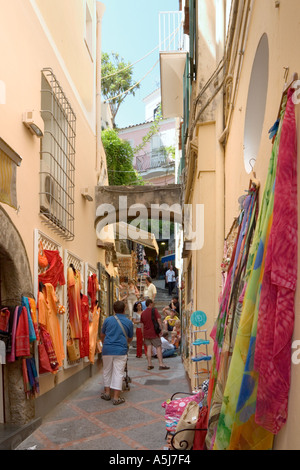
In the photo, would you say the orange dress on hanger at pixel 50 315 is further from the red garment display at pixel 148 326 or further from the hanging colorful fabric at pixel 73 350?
the red garment display at pixel 148 326

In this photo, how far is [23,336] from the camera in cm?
580

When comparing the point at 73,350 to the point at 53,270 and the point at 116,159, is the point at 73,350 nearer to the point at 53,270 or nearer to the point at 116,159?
the point at 53,270

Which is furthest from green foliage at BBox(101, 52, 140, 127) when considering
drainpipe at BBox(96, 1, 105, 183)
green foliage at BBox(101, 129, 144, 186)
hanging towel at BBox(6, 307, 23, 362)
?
hanging towel at BBox(6, 307, 23, 362)

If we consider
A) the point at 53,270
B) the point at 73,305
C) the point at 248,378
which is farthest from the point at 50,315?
the point at 248,378

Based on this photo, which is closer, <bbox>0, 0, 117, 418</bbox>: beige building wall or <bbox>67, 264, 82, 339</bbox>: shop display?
<bbox>0, 0, 117, 418</bbox>: beige building wall

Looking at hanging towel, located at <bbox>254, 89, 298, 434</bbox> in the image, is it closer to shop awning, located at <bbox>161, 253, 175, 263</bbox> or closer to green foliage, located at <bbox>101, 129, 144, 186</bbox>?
green foliage, located at <bbox>101, 129, 144, 186</bbox>

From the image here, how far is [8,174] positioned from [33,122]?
43.6 inches

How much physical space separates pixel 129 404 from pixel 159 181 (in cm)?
2755

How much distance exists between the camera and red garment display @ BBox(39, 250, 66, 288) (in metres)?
7.11

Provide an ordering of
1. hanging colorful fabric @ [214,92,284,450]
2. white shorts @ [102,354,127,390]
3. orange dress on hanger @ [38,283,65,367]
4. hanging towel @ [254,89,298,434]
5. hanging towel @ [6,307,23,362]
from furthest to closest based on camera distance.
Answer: white shorts @ [102,354,127,390] → orange dress on hanger @ [38,283,65,367] → hanging towel @ [6,307,23,362] → hanging colorful fabric @ [214,92,284,450] → hanging towel @ [254,89,298,434]

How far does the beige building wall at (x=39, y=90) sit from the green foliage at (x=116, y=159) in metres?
10.1

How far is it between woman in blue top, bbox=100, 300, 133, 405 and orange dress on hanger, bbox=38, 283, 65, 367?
2.76ft

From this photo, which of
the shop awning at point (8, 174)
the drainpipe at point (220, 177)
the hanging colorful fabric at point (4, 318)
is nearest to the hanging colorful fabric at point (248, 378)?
the shop awning at point (8, 174)
